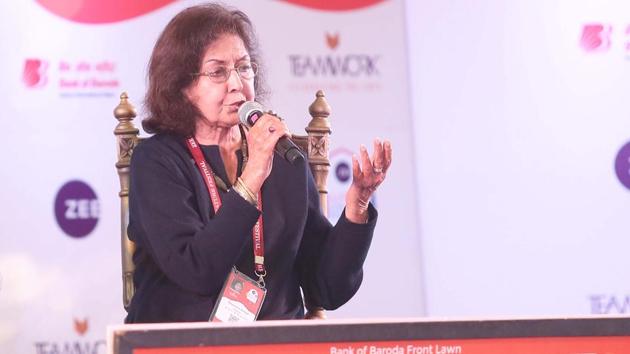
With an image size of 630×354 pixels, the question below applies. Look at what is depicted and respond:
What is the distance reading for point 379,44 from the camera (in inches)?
170

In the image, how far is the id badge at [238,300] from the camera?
2.24m

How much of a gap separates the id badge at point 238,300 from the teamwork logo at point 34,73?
2.12 metres

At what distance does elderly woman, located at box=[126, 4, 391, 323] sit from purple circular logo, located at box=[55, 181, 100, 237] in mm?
1661

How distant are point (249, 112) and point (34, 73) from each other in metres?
2.11

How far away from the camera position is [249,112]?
7.45ft

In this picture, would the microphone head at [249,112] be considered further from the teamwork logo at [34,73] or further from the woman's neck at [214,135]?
the teamwork logo at [34,73]

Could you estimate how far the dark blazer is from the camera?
7.19ft

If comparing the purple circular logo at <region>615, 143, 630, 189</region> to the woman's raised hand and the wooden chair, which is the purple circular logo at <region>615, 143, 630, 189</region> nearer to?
the wooden chair

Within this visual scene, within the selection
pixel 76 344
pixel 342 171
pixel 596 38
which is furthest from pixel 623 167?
pixel 76 344

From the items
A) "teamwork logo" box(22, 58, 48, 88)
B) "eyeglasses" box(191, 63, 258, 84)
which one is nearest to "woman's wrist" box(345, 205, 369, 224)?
"eyeglasses" box(191, 63, 258, 84)

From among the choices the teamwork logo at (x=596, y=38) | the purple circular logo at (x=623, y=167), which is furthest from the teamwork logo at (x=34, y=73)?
the purple circular logo at (x=623, y=167)

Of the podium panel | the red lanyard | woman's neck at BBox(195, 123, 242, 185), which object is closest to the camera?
the podium panel

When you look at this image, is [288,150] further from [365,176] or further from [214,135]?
[214,135]

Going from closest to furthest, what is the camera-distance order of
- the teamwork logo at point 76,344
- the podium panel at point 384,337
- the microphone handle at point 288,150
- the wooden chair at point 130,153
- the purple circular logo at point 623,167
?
the podium panel at point 384,337, the microphone handle at point 288,150, the wooden chair at point 130,153, the teamwork logo at point 76,344, the purple circular logo at point 623,167
